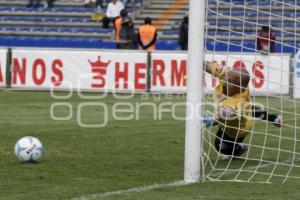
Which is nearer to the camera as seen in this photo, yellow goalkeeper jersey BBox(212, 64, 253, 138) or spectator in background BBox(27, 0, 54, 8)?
yellow goalkeeper jersey BBox(212, 64, 253, 138)

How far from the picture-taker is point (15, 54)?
24.4 metres

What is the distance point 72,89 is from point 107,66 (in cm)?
111

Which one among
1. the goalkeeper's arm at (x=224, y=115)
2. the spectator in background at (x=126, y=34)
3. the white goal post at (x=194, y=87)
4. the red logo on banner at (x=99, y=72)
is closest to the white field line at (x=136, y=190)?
the white goal post at (x=194, y=87)

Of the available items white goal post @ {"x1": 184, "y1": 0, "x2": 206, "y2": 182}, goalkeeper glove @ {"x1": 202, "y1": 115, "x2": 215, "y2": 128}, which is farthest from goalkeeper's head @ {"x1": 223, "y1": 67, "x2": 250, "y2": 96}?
white goal post @ {"x1": 184, "y1": 0, "x2": 206, "y2": 182}

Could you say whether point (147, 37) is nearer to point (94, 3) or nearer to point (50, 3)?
point (94, 3)

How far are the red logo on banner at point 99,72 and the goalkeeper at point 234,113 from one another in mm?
12601

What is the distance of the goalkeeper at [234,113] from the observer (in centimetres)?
1099

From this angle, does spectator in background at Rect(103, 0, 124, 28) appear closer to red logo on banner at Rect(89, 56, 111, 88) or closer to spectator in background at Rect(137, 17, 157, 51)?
spectator in background at Rect(137, 17, 157, 51)

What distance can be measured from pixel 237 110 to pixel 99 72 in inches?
522

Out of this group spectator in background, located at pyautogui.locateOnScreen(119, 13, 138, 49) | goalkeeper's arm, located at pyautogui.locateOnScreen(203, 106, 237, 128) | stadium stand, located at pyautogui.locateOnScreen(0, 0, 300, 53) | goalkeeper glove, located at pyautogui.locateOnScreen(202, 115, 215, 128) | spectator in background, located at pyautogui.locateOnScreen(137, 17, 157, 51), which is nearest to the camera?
goalkeeper glove, located at pyautogui.locateOnScreen(202, 115, 215, 128)

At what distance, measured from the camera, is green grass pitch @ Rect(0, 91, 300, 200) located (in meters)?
8.80

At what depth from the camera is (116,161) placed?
440 inches

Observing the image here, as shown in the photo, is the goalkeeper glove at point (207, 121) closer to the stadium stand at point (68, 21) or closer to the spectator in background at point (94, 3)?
the stadium stand at point (68, 21)

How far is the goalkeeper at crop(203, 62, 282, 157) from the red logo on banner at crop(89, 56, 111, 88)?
12.6 metres
